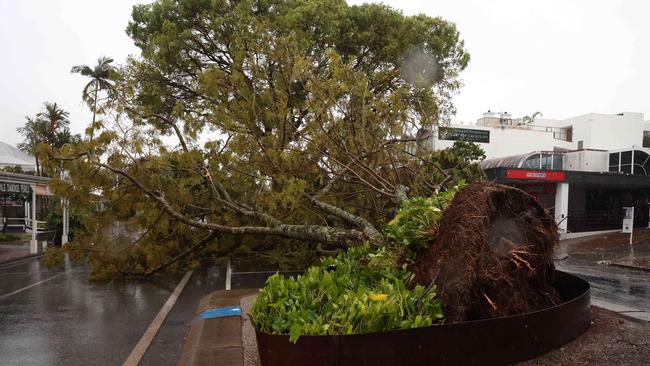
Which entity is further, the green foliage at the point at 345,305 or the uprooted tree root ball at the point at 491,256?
the uprooted tree root ball at the point at 491,256

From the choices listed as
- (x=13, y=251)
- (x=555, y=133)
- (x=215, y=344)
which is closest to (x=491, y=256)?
(x=215, y=344)

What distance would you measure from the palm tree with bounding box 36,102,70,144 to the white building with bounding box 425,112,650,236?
30.9m

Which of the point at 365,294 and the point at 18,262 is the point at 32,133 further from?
the point at 365,294

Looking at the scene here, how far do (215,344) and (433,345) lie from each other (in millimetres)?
2577

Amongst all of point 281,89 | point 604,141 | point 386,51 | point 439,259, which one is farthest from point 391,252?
point 604,141

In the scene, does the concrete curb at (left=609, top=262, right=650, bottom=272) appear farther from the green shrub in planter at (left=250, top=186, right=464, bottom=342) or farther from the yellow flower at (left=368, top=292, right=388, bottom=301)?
the yellow flower at (left=368, top=292, right=388, bottom=301)

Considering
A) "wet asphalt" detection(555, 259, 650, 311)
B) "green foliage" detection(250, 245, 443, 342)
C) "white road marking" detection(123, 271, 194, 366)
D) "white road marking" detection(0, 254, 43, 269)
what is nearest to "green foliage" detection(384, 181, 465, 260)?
"green foliage" detection(250, 245, 443, 342)

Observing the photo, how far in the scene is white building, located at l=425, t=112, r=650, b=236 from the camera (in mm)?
21578

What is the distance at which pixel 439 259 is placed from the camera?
4.24 m

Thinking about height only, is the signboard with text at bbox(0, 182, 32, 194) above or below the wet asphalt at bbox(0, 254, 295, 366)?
above

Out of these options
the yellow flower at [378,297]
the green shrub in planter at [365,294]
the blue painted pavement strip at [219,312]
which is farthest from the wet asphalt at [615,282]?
the blue painted pavement strip at [219,312]

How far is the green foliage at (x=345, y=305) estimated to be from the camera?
3.62m

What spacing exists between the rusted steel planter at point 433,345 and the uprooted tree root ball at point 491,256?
0.94 ft

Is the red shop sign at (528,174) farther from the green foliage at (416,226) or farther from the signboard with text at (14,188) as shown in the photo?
the signboard with text at (14,188)
